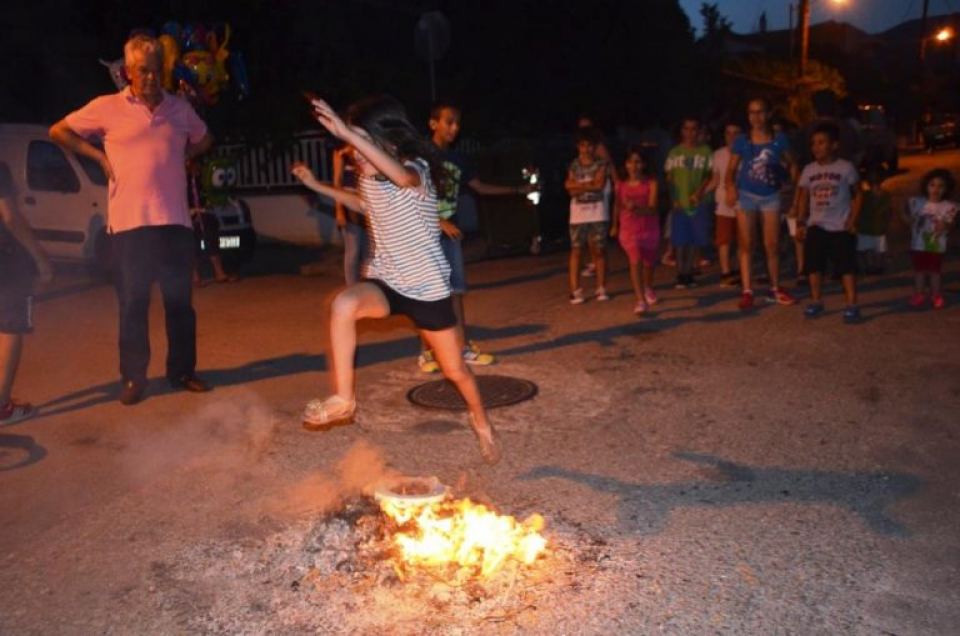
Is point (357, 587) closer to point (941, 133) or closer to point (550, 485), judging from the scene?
point (550, 485)

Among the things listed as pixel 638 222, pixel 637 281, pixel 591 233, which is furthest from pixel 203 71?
pixel 637 281

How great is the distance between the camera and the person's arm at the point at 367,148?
4062 mm

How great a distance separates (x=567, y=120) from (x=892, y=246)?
434 inches

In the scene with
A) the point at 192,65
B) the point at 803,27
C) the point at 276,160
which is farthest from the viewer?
the point at 803,27

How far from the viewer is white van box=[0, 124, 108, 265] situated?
481 inches

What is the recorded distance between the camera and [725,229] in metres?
10.1

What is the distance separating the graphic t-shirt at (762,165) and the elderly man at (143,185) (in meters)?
4.84

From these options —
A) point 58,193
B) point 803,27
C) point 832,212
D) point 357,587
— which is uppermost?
point 803,27

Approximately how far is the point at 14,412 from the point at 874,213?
8.44 metres

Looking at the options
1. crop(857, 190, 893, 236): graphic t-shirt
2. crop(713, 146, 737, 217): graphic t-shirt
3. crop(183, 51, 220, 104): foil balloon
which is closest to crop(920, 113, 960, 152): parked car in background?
crop(857, 190, 893, 236): graphic t-shirt

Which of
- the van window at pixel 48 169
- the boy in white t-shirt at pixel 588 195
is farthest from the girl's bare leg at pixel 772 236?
the van window at pixel 48 169

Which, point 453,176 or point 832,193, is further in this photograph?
point 832,193

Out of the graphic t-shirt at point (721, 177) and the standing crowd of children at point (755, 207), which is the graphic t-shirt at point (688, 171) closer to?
the standing crowd of children at point (755, 207)

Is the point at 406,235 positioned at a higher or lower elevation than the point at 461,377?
higher
